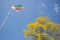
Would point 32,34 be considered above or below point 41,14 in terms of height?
below

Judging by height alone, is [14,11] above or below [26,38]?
above

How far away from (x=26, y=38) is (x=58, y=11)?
385 mm

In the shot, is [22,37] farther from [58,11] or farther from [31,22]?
[58,11]

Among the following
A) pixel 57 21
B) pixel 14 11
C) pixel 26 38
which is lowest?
pixel 26 38

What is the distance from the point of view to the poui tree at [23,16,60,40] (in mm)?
1258

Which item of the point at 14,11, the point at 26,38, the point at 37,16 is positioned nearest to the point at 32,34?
the point at 26,38

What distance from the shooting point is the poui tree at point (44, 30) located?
1.26 m

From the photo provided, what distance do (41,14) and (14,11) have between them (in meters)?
0.25

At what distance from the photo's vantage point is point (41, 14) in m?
1.32

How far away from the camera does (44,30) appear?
1270 mm

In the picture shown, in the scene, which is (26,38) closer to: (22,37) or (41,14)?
(22,37)

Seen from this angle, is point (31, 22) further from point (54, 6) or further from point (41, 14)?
point (54, 6)

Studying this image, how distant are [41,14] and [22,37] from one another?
0.90 ft

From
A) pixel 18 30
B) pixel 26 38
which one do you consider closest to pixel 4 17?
pixel 18 30
